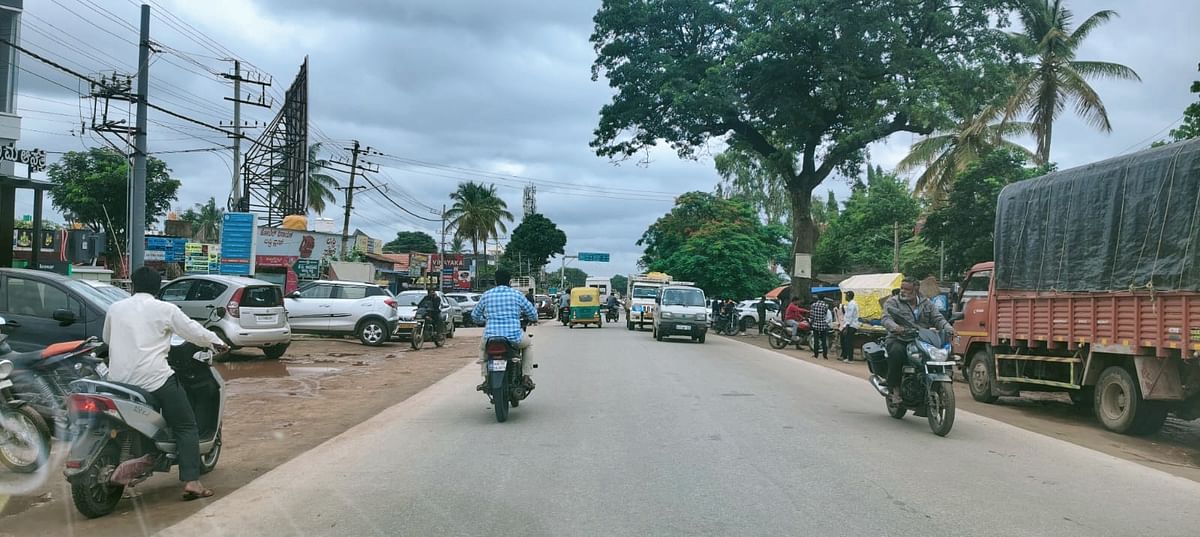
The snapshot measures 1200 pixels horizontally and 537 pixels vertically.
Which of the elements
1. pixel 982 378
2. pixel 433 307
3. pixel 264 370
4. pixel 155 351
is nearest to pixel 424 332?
pixel 433 307

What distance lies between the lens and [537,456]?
7105mm

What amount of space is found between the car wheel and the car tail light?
20.0 ft

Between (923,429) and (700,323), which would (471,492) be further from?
(700,323)

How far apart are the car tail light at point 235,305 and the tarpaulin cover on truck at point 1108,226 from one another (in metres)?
13.1

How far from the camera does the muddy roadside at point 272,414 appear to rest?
5281 millimetres

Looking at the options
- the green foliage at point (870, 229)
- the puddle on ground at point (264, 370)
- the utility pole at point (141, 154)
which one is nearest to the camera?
the puddle on ground at point (264, 370)

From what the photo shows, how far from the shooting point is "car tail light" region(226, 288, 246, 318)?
15.3m

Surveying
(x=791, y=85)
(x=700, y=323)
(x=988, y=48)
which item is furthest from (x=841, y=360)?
(x=988, y=48)

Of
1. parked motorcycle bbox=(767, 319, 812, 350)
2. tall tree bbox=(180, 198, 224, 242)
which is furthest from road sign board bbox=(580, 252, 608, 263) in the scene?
parked motorcycle bbox=(767, 319, 812, 350)

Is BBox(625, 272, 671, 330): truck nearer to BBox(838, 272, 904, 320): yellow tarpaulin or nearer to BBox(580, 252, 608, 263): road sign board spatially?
BBox(838, 272, 904, 320): yellow tarpaulin

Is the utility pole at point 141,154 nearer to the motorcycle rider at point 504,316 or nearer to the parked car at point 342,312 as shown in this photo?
the parked car at point 342,312

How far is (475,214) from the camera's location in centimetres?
6619

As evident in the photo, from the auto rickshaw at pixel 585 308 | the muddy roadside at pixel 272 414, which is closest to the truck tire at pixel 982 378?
the muddy roadside at pixel 272 414

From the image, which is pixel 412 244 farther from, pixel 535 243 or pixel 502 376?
pixel 502 376
